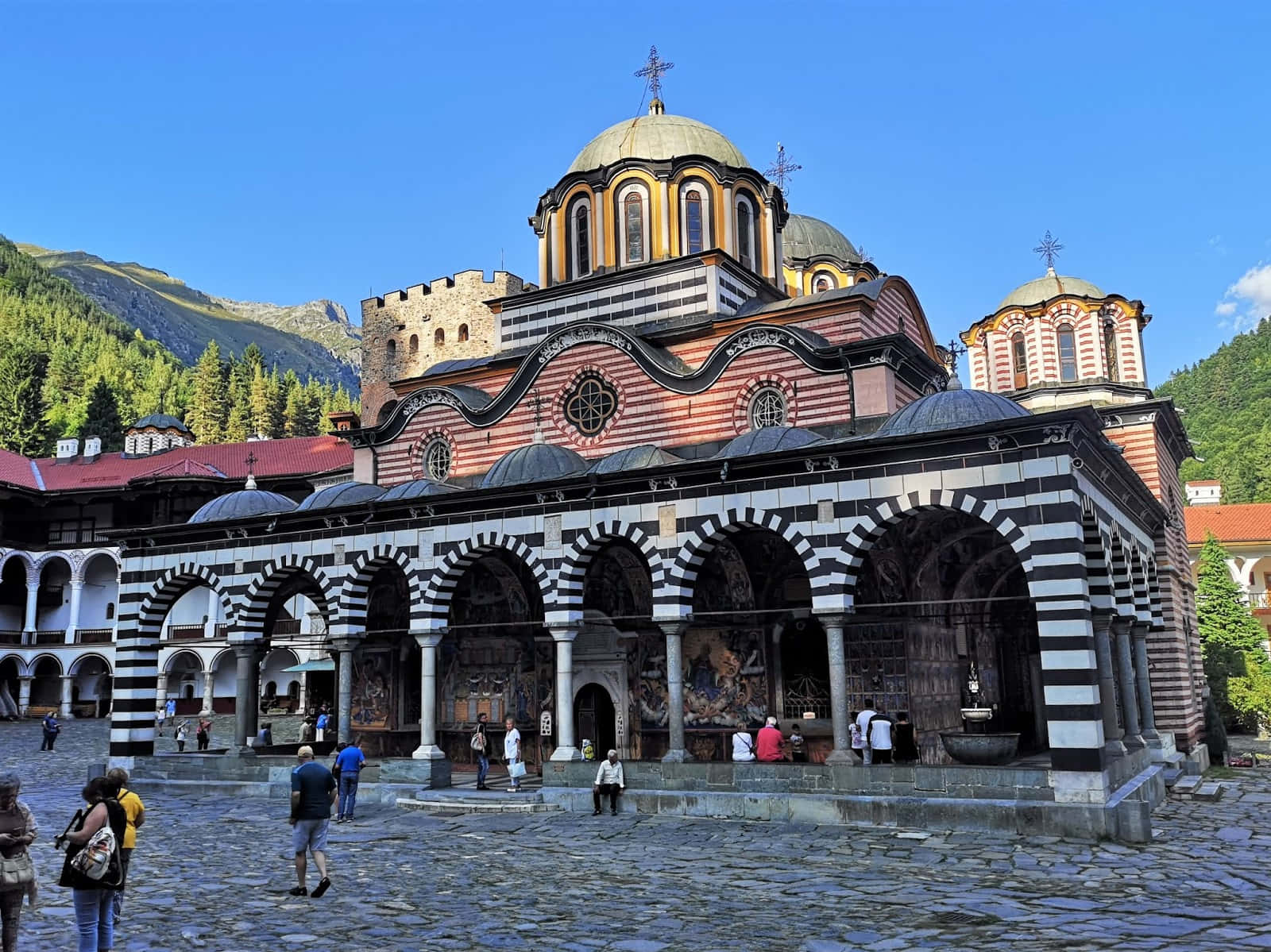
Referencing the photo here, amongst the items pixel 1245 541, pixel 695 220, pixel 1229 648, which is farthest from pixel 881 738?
pixel 1245 541

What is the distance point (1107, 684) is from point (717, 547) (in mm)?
6124

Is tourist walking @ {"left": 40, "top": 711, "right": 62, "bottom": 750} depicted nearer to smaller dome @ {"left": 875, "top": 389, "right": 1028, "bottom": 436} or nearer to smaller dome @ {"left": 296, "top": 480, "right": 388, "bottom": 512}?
smaller dome @ {"left": 296, "top": 480, "right": 388, "bottom": 512}

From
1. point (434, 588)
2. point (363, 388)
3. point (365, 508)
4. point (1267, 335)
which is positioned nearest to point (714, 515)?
point (434, 588)

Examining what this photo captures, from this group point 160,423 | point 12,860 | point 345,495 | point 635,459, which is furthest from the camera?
point 160,423

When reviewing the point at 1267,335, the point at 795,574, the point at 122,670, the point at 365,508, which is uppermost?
the point at 1267,335

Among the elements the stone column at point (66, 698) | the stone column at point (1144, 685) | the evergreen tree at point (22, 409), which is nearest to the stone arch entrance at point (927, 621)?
the stone column at point (1144, 685)

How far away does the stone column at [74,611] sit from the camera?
139ft

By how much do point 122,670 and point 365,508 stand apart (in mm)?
5890

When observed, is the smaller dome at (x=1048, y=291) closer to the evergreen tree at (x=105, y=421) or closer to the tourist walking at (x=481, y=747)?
the tourist walking at (x=481, y=747)

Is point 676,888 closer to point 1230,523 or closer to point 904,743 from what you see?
point 904,743

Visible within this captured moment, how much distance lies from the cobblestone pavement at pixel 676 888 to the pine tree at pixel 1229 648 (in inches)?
720

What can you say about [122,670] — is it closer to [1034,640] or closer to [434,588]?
[434,588]

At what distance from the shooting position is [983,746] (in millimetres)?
13773

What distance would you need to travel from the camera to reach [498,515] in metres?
17.4
